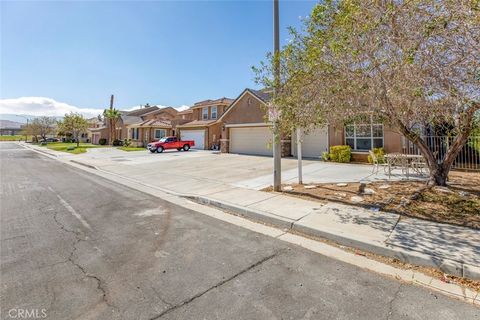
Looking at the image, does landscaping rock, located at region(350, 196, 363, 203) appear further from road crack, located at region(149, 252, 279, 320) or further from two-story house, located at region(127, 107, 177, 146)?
two-story house, located at region(127, 107, 177, 146)

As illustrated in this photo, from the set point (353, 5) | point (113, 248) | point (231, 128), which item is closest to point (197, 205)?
point (113, 248)

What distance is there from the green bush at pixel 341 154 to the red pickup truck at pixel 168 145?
714 inches

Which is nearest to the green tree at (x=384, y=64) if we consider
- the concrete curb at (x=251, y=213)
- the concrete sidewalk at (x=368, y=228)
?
the concrete sidewalk at (x=368, y=228)

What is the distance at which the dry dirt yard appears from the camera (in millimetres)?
5664

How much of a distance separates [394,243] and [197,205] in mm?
4925

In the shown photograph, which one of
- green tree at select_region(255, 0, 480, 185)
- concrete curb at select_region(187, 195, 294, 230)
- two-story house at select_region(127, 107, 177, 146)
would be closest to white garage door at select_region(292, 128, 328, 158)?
green tree at select_region(255, 0, 480, 185)

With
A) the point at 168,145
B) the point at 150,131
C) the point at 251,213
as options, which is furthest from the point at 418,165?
the point at 150,131

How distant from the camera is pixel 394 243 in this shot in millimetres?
4297

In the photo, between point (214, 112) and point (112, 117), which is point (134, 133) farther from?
point (214, 112)

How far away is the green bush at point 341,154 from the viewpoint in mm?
15523

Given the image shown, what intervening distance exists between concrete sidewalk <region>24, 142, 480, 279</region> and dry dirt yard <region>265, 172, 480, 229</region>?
518 millimetres

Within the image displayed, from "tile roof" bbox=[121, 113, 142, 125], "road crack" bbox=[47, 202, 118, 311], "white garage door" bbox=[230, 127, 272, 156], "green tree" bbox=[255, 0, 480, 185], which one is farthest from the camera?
"tile roof" bbox=[121, 113, 142, 125]

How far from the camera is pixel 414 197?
692cm

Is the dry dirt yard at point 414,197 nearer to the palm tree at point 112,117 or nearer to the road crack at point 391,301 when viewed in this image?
the road crack at point 391,301
